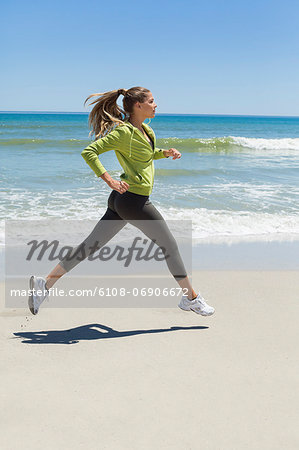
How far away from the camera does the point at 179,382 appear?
8.89ft

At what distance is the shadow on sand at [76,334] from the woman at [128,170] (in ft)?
0.62

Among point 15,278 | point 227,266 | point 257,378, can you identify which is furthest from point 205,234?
point 257,378

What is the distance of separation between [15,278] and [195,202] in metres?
4.79

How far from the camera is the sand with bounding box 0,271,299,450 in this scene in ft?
Answer: 7.34

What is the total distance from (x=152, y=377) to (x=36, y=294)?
1.19 metres

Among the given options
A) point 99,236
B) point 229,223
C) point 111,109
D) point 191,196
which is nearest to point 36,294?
point 99,236

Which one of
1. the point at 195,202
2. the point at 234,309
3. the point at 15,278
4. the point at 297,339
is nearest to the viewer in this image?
the point at 297,339

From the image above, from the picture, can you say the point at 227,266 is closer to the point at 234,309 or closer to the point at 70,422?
the point at 234,309

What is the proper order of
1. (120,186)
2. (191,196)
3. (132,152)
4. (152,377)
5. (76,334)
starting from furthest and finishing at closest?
(191,196)
(76,334)
(132,152)
(120,186)
(152,377)

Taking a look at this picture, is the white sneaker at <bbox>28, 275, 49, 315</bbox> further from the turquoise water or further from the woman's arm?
the turquoise water

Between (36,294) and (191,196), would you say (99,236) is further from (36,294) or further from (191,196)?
(191,196)

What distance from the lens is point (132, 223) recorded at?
3402 mm

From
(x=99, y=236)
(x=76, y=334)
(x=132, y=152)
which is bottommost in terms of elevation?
(x=76, y=334)

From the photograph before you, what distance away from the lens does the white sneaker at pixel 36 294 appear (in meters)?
3.51
